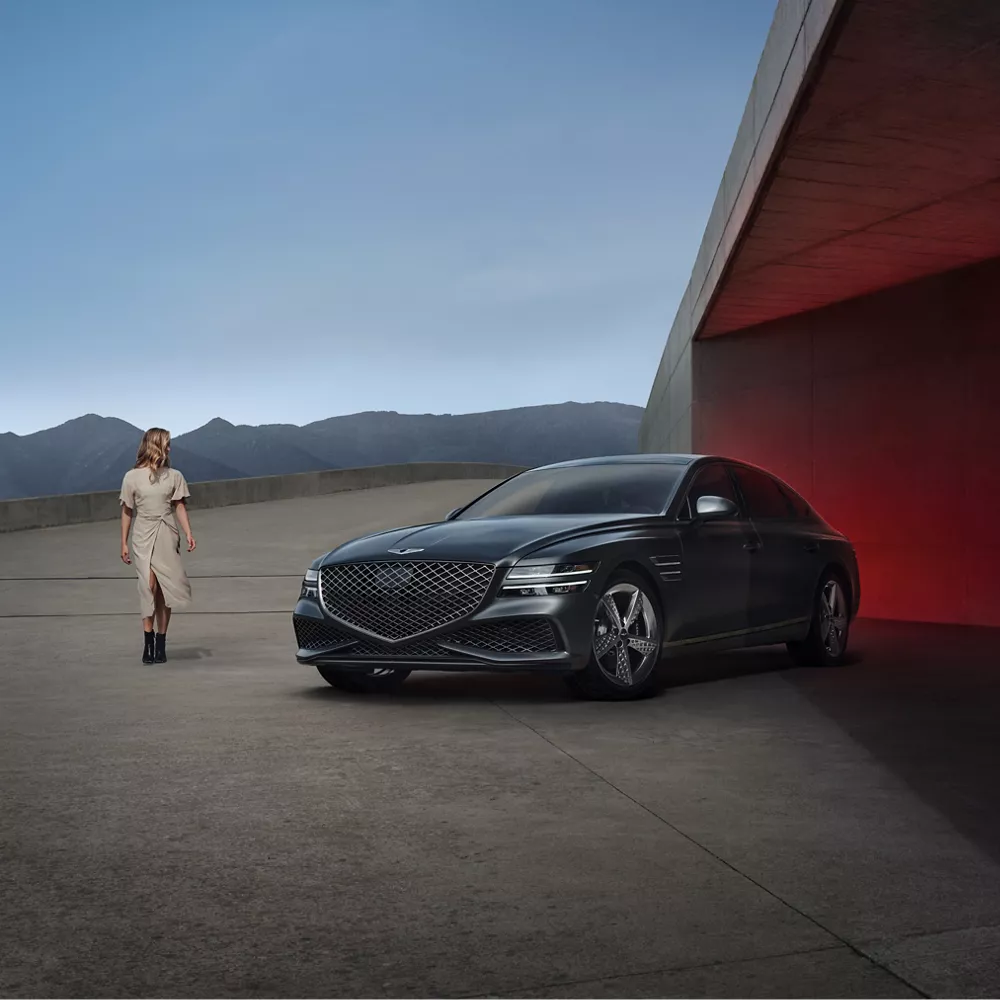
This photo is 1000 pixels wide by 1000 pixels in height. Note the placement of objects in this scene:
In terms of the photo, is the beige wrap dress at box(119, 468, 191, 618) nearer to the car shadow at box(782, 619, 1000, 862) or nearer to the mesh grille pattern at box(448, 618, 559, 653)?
the mesh grille pattern at box(448, 618, 559, 653)

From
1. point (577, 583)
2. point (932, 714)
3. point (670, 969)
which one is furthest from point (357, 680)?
point (670, 969)

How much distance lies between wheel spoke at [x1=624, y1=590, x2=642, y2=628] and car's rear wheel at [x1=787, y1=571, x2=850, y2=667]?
2383mm

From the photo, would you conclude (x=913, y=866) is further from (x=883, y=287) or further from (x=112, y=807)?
(x=883, y=287)

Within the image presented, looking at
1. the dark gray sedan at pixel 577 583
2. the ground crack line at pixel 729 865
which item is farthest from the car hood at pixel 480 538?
the ground crack line at pixel 729 865

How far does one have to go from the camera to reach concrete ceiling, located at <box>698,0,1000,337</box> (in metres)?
8.88

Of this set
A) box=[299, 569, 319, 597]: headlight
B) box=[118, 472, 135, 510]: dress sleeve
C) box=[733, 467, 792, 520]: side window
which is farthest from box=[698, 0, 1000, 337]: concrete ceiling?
box=[118, 472, 135, 510]: dress sleeve

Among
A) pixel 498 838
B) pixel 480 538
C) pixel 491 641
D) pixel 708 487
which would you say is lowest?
pixel 498 838

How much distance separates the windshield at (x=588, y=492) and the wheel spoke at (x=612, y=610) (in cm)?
101

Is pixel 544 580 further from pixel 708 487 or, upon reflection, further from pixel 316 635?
pixel 708 487

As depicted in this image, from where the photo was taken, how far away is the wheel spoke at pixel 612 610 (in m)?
8.41

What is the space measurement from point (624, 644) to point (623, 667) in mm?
139

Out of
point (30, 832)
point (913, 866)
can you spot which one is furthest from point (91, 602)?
point (913, 866)

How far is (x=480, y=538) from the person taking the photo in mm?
8633

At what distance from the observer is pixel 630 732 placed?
7371 mm
